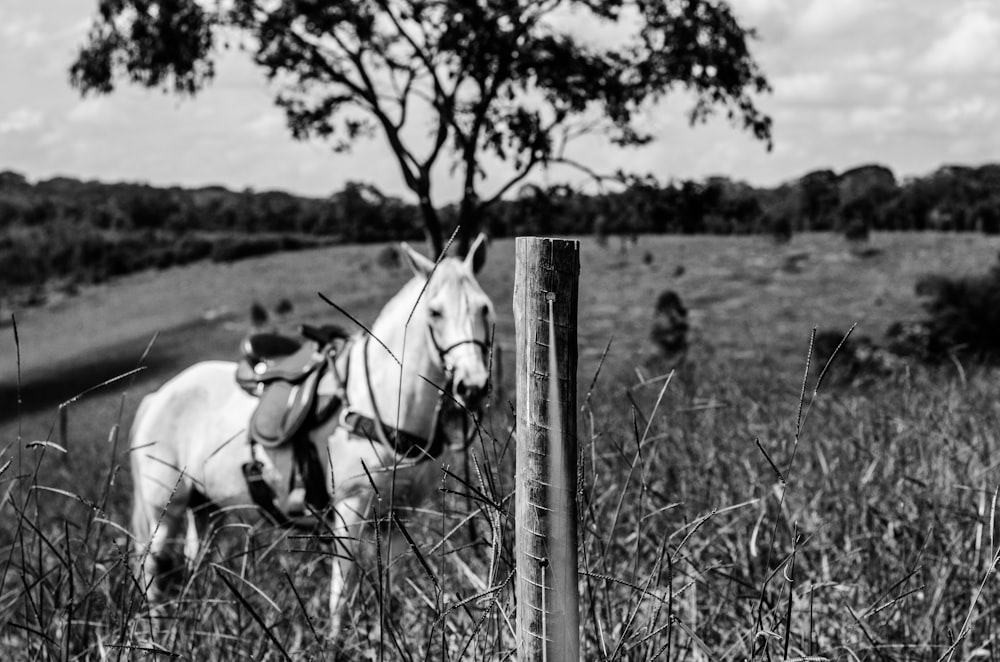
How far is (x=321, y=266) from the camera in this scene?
6212 centimetres

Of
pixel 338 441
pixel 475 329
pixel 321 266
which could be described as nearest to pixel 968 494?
pixel 475 329

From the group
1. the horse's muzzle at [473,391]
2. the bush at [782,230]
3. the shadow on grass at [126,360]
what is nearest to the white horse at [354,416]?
the horse's muzzle at [473,391]

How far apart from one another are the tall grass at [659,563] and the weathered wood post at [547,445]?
6 cm

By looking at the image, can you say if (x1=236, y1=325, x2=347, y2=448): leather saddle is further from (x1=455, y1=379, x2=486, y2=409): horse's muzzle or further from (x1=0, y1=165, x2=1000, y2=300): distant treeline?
(x1=0, y1=165, x2=1000, y2=300): distant treeline

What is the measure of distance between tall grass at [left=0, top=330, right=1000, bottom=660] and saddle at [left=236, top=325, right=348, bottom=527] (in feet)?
1.19

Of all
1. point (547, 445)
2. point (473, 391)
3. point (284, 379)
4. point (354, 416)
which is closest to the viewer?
point (547, 445)

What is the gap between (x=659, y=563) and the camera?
1.68 meters

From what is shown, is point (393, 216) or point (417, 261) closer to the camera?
point (417, 261)

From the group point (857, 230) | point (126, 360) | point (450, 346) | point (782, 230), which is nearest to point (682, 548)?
point (450, 346)

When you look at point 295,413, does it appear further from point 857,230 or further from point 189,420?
point 857,230

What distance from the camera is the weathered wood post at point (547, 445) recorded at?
57.5 inches

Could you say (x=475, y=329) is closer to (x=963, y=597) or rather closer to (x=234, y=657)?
(x=234, y=657)

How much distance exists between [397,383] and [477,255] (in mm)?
643

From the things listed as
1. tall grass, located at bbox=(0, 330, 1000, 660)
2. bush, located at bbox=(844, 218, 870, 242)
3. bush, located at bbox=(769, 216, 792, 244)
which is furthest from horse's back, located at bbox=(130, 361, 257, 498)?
bush, located at bbox=(844, 218, 870, 242)
